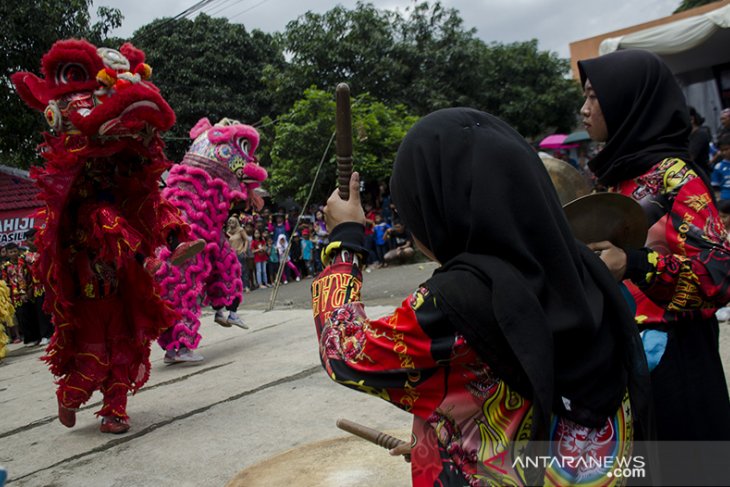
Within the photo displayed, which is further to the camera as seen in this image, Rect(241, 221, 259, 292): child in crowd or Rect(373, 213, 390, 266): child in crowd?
Rect(241, 221, 259, 292): child in crowd

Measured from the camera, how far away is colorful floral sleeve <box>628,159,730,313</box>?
190 cm

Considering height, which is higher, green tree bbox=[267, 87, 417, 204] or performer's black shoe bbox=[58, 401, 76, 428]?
green tree bbox=[267, 87, 417, 204]

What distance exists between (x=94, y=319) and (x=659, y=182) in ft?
10.8

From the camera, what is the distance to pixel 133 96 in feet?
11.8

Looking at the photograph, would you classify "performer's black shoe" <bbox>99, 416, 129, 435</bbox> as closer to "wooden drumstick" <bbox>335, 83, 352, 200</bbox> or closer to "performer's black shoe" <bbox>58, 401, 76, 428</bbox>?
"performer's black shoe" <bbox>58, 401, 76, 428</bbox>

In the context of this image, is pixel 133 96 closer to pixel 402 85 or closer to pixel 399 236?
pixel 399 236

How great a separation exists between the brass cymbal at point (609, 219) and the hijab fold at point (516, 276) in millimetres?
464

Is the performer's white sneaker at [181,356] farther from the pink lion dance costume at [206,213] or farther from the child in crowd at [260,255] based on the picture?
the child in crowd at [260,255]

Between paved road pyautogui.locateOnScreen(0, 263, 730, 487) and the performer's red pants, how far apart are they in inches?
11.2

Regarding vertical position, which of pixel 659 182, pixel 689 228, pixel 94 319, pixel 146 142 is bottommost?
pixel 94 319

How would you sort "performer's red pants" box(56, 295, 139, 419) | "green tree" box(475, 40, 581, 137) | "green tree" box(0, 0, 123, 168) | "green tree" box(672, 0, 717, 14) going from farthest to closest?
"green tree" box(672, 0, 717, 14) < "green tree" box(475, 40, 581, 137) < "green tree" box(0, 0, 123, 168) < "performer's red pants" box(56, 295, 139, 419)

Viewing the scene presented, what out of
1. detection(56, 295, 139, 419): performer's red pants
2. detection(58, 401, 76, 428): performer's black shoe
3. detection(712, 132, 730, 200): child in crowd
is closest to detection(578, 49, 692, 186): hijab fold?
detection(56, 295, 139, 419): performer's red pants

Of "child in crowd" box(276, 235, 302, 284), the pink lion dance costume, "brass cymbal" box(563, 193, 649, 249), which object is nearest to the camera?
"brass cymbal" box(563, 193, 649, 249)

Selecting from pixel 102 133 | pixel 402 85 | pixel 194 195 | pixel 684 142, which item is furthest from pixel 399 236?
pixel 684 142
